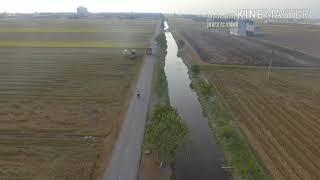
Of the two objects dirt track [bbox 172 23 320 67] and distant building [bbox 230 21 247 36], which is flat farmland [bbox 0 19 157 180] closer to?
dirt track [bbox 172 23 320 67]

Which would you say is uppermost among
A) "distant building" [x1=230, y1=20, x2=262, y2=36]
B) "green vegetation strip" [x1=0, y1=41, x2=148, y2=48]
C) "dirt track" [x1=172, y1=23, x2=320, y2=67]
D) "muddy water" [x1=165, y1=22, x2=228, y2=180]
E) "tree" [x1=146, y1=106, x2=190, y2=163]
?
"distant building" [x1=230, y1=20, x2=262, y2=36]

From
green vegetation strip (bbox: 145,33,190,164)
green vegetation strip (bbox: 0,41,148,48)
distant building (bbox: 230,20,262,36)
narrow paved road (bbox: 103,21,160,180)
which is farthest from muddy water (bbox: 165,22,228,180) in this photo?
distant building (bbox: 230,20,262,36)

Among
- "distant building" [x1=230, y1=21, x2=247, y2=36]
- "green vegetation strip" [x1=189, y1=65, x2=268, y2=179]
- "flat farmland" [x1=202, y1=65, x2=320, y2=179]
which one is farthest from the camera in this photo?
"distant building" [x1=230, y1=21, x2=247, y2=36]

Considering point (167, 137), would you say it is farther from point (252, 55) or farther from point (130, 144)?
point (252, 55)

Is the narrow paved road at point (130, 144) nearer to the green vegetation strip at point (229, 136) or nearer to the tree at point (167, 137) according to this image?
the tree at point (167, 137)

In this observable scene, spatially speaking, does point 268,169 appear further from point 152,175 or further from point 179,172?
point 152,175

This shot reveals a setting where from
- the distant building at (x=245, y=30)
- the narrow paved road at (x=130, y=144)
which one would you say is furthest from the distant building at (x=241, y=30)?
the narrow paved road at (x=130, y=144)
